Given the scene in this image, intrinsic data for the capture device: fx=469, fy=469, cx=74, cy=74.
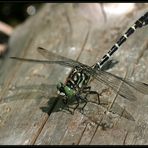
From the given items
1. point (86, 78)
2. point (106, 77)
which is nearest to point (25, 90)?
point (86, 78)

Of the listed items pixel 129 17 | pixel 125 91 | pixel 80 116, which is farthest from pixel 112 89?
pixel 129 17

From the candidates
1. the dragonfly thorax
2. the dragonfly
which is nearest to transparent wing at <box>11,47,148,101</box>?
the dragonfly

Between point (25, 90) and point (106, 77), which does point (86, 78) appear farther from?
point (25, 90)

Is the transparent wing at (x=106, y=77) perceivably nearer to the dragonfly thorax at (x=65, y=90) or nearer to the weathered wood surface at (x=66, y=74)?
the weathered wood surface at (x=66, y=74)

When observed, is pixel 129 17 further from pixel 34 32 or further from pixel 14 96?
pixel 14 96

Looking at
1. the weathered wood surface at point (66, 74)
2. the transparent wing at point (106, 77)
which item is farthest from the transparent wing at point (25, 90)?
the transparent wing at point (106, 77)

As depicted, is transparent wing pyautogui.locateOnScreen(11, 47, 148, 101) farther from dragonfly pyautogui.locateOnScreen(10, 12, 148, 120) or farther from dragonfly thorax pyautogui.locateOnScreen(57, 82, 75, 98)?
dragonfly thorax pyautogui.locateOnScreen(57, 82, 75, 98)
